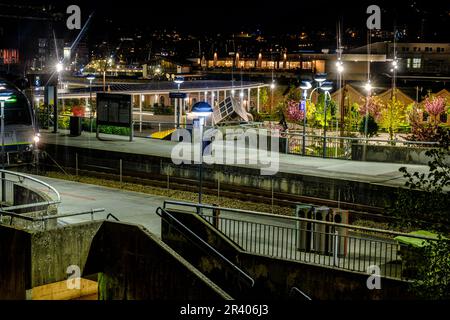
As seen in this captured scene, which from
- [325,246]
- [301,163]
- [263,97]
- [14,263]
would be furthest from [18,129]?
[263,97]

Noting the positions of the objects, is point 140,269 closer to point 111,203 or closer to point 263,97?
point 111,203

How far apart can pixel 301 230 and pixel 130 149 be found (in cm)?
1541

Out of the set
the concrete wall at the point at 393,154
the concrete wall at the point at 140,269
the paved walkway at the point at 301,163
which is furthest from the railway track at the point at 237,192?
the concrete wall at the point at 140,269

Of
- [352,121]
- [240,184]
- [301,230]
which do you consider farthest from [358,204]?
[352,121]

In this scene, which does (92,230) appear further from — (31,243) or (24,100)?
(24,100)

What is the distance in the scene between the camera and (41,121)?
3784cm

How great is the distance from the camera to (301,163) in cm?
2594

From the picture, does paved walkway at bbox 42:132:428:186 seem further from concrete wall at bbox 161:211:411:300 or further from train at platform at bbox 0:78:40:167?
concrete wall at bbox 161:211:411:300

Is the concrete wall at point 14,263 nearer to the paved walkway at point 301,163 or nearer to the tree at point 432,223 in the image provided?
the tree at point 432,223

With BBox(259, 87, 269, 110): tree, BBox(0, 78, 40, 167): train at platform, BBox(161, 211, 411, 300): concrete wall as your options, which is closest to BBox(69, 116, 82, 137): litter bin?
BBox(0, 78, 40, 167): train at platform

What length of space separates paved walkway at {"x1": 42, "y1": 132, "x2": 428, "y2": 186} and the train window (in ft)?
8.29

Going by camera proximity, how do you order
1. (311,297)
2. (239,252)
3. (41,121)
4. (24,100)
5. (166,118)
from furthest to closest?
(166,118) → (41,121) → (24,100) → (239,252) → (311,297)

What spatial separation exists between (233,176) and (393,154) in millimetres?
5966

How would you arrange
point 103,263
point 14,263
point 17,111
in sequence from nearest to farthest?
point 14,263
point 103,263
point 17,111
